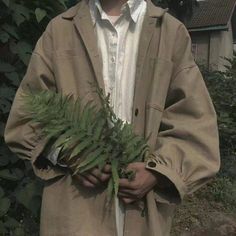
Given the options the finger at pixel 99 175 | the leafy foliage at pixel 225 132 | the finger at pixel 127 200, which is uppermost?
the finger at pixel 99 175

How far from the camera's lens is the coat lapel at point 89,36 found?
2.08 metres

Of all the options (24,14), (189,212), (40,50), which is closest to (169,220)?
(40,50)

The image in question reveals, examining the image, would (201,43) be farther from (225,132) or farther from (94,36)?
(94,36)

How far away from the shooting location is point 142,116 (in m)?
2.09

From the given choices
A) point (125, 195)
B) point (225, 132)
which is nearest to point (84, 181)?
point (125, 195)

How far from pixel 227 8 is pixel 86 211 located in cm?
3574

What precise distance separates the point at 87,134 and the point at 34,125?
0.25m

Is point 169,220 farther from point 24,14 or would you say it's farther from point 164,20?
point 24,14

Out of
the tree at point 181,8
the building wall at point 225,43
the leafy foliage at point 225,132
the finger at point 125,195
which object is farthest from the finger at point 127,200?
the building wall at point 225,43

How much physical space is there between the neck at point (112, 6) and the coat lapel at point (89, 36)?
0.07 meters

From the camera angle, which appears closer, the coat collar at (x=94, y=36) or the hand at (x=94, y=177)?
the hand at (x=94, y=177)

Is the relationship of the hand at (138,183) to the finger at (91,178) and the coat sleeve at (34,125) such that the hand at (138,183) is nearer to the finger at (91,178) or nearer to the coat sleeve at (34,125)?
the finger at (91,178)

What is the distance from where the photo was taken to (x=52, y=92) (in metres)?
2.00

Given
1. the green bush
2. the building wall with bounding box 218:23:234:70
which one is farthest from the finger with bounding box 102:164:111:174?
the building wall with bounding box 218:23:234:70
